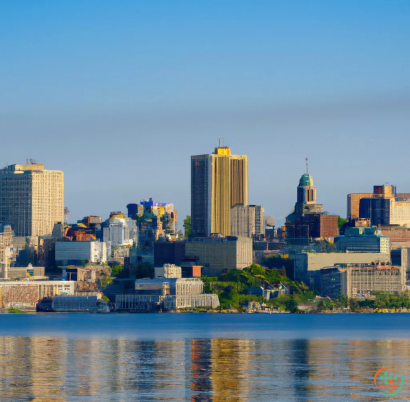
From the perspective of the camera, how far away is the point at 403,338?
142 meters

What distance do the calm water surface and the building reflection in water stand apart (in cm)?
6

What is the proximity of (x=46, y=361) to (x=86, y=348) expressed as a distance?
17.1 metres

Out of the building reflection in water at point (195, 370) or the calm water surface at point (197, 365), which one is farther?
the calm water surface at point (197, 365)

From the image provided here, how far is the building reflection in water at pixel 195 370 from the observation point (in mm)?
81125

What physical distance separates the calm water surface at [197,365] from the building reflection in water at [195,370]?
6cm

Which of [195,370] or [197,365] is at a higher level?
[197,365]

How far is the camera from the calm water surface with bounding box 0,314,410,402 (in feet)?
267

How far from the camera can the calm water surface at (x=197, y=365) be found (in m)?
81.4

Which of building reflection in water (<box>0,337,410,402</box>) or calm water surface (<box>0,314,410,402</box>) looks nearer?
building reflection in water (<box>0,337,410,402</box>)

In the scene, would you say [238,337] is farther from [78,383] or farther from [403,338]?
[78,383]

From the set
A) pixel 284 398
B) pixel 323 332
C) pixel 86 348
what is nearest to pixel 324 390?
pixel 284 398

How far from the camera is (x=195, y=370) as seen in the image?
311ft

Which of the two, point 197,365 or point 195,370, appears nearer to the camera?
point 195,370

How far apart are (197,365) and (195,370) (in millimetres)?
4317
